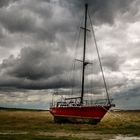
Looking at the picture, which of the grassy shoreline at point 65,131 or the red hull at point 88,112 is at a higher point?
the red hull at point 88,112

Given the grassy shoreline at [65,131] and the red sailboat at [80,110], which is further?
the red sailboat at [80,110]

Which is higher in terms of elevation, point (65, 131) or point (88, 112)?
point (88, 112)

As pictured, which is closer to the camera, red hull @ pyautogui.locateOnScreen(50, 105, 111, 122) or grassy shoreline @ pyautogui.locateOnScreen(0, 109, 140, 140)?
grassy shoreline @ pyautogui.locateOnScreen(0, 109, 140, 140)

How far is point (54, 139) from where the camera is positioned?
111 ft

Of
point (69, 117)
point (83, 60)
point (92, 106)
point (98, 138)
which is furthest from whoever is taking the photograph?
point (83, 60)

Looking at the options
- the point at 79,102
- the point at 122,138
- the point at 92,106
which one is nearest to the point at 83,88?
the point at 79,102

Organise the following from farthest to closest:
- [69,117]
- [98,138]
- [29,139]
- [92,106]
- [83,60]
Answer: [83,60]
[69,117]
[92,106]
[98,138]
[29,139]

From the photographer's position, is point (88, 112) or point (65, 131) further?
point (88, 112)

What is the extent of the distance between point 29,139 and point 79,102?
31.9 meters

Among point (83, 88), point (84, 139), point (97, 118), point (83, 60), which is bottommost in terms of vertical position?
point (84, 139)

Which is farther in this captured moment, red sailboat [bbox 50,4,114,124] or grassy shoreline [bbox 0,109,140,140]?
red sailboat [bbox 50,4,114,124]

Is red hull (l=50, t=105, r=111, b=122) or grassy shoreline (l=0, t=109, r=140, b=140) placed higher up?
red hull (l=50, t=105, r=111, b=122)

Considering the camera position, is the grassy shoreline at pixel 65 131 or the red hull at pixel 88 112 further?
the red hull at pixel 88 112

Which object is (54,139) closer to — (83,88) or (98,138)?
(98,138)
